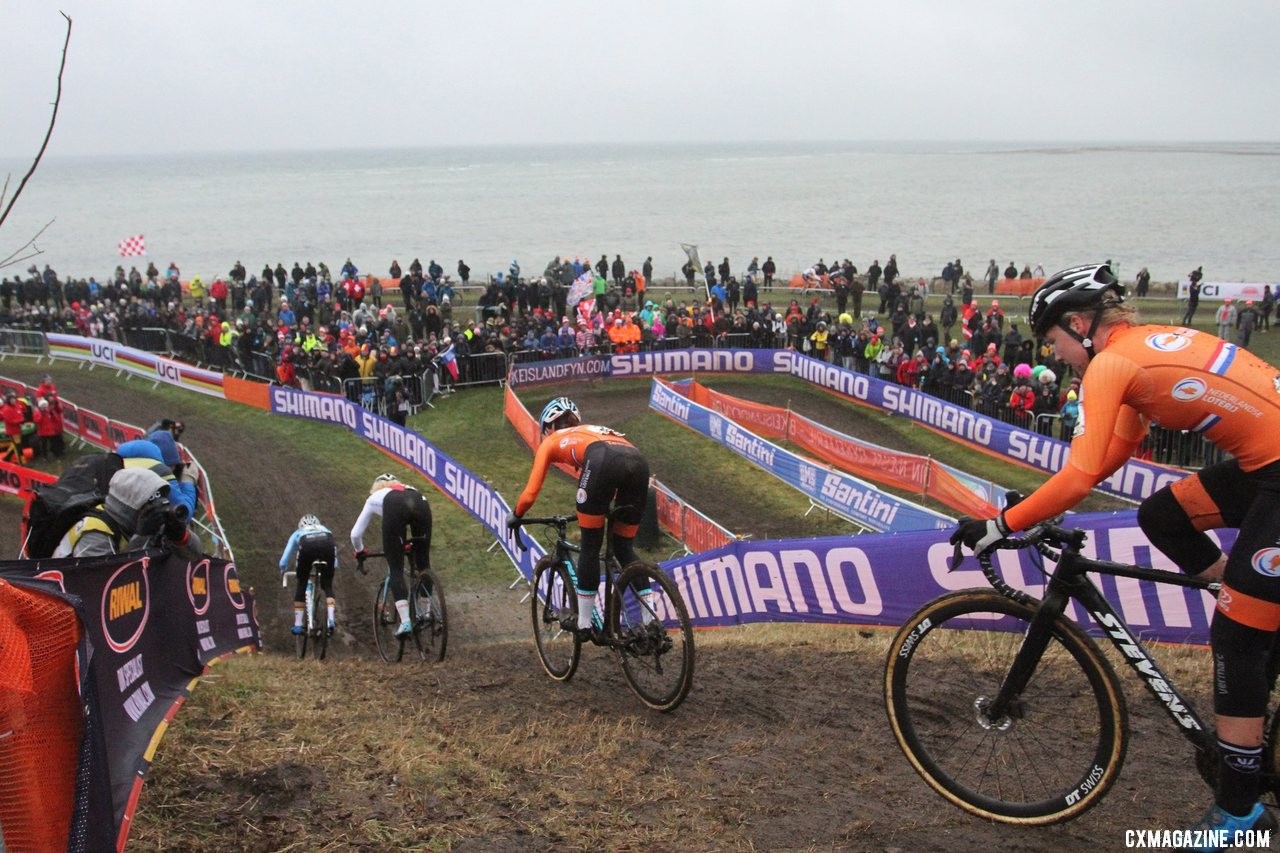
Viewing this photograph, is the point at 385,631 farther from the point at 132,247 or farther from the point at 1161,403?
the point at 132,247

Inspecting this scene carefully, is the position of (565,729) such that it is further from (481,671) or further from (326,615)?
(326,615)

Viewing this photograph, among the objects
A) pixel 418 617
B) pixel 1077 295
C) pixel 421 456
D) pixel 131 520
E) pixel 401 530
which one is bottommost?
pixel 421 456

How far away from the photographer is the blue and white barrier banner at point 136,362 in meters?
29.4

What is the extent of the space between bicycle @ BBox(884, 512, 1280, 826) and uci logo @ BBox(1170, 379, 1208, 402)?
0.79 m

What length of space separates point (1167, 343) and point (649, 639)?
4120 mm

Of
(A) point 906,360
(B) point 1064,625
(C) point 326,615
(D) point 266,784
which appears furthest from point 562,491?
(B) point 1064,625

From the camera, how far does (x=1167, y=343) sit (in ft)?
13.4

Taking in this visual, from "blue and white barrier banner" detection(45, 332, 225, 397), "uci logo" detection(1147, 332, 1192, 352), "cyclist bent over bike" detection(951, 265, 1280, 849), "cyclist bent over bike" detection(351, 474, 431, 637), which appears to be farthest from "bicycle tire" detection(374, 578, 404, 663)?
"blue and white barrier banner" detection(45, 332, 225, 397)

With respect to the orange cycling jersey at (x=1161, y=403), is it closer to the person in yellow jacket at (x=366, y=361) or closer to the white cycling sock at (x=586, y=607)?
the white cycling sock at (x=586, y=607)

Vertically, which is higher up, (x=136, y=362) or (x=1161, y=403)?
(x=1161, y=403)

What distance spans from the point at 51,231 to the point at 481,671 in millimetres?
139453

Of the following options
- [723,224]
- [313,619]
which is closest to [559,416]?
[313,619]

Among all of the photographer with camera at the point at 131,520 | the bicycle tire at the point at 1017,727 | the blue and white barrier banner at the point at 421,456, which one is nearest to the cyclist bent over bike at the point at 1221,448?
the bicycle tire at the point at 1017,727

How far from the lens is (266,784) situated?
17.5 ft
